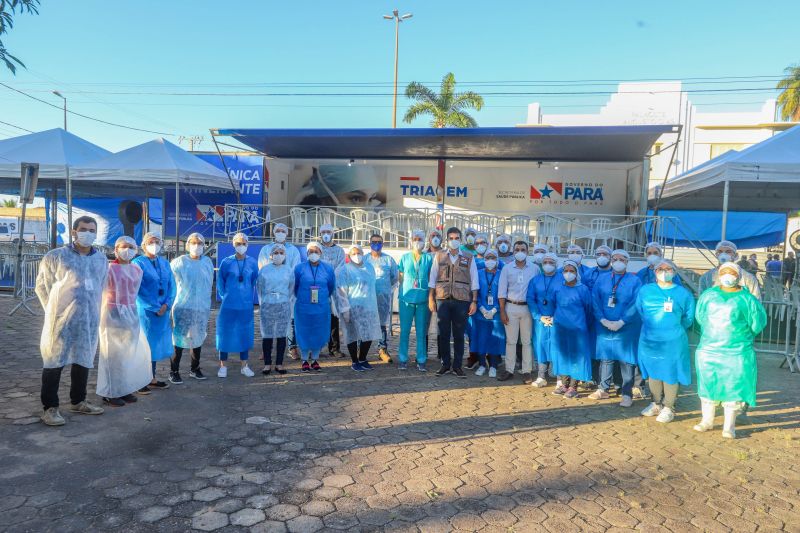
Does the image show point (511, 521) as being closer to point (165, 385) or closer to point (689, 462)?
point (689, 462)

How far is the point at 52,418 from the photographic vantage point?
181 inches

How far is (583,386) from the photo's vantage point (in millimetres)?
6535

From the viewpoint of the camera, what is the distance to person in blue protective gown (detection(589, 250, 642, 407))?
5.67m

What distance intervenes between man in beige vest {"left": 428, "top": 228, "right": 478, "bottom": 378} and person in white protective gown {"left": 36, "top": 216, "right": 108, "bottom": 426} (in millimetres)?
3747

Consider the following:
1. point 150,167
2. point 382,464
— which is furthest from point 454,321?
point 150,167

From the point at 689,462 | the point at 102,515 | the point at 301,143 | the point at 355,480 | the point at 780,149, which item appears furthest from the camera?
the point at 301,143

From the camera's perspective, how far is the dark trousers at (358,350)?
6957 millimetres

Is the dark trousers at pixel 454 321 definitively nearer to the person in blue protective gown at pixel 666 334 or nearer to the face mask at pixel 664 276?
the person in blue protective gown at pixel 666 334

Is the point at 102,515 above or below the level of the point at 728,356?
below

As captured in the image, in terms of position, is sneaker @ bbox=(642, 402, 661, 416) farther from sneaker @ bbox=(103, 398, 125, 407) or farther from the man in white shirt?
sneaker @ bbox=(103, 398, 125, 407)

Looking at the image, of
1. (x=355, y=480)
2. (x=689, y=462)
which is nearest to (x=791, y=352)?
(x=689, y=462)

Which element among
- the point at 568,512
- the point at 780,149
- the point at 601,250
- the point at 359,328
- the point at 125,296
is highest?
the point at 780,149

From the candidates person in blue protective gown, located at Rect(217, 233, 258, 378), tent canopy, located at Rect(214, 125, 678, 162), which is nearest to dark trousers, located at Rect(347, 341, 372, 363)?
person in blue protective gown, located at Rect(217, 233, 258, 378)

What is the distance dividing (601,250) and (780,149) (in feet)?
15.9
